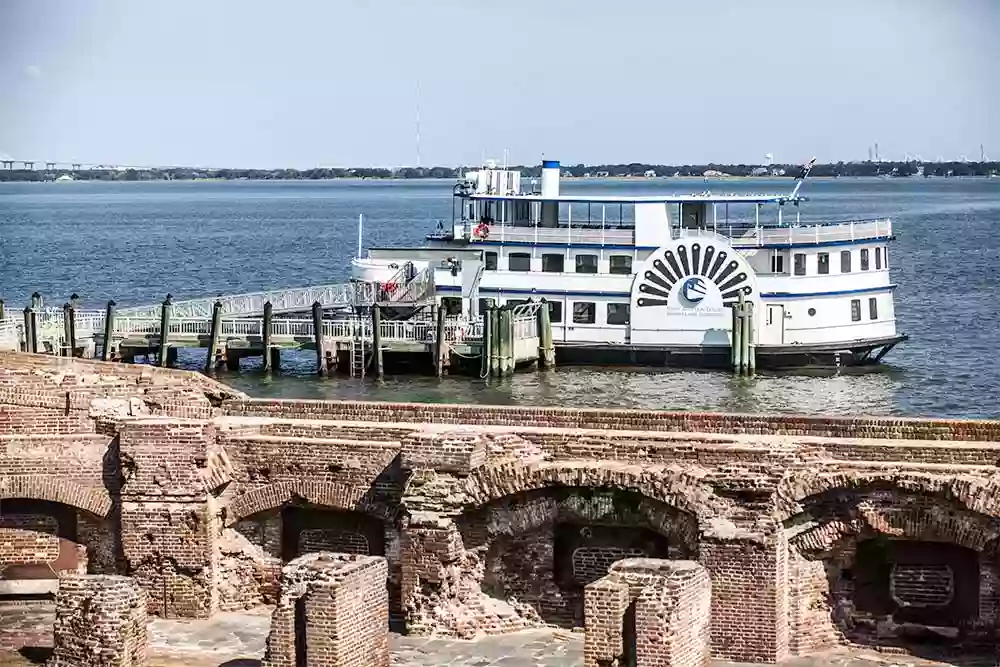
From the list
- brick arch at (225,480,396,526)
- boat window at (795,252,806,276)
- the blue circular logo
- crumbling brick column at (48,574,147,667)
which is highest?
boat window at (795,252,806,276)

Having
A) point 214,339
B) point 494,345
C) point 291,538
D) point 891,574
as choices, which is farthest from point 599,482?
point 214,339

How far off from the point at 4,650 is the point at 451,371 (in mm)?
31374

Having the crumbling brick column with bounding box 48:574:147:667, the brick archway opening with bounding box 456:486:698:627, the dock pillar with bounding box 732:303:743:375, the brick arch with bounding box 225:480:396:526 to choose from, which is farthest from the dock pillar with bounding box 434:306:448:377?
the crumbling brick column with bounding box 48:574:147:667

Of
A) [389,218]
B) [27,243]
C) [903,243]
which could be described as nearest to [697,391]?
[903,243]

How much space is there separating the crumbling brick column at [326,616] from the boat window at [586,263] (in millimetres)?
34402

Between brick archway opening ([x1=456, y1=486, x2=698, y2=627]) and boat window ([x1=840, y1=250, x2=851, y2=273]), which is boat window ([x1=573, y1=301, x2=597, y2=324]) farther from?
brick archway opening ([x1=456, y1=486, x2=698, y2=627])

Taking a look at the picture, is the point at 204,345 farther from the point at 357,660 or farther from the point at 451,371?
the point at 357,660

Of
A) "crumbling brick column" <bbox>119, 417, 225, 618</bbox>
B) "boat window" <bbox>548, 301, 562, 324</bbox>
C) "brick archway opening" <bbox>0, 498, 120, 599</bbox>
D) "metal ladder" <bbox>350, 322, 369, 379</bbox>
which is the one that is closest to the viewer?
"crumbling brick column" <bbox>119, 417, 225, 618</bbox>

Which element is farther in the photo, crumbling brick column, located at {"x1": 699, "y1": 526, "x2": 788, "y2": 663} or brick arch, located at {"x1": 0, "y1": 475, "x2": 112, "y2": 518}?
brick arch, located at {"x1": 0, "y1": 475, "x2": 112, "y2": 518}

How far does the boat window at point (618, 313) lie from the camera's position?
52.9m

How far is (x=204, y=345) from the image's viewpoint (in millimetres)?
51344

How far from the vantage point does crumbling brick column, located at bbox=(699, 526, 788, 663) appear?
19.4 m

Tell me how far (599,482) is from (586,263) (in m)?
32.7

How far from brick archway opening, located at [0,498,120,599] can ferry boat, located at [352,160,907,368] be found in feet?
99.3
